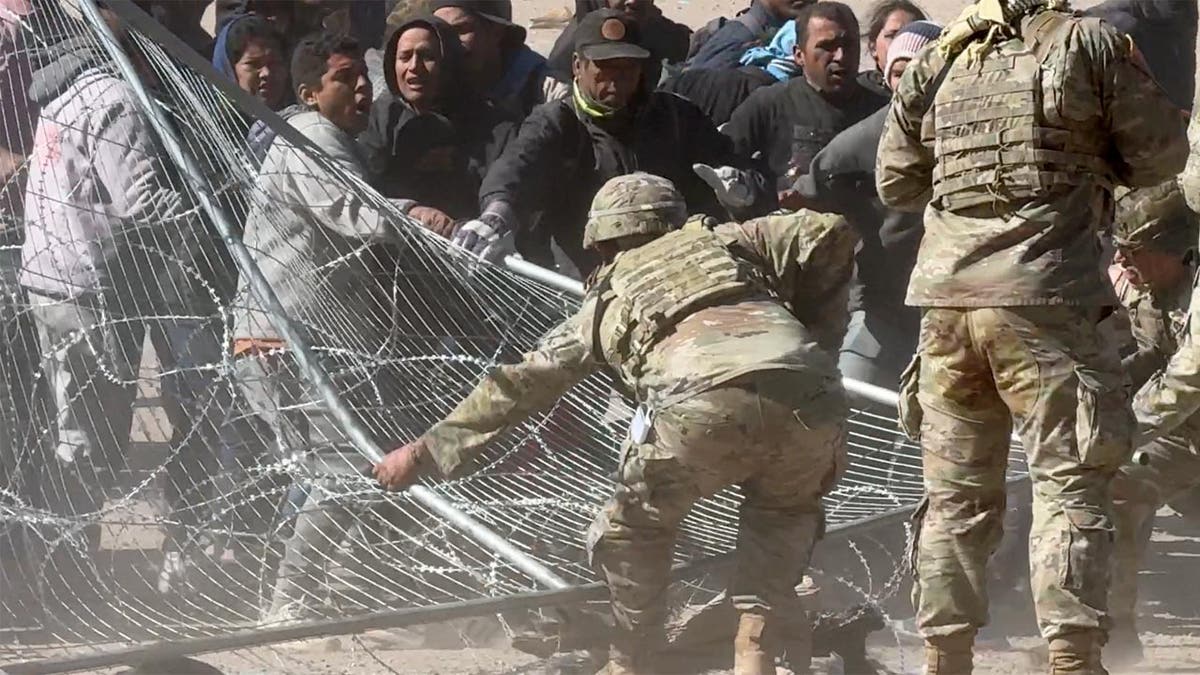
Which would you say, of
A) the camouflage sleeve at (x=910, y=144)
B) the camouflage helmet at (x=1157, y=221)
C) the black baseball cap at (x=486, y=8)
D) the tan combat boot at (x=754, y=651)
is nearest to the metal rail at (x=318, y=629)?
the tan combat boot at (x=754, y=651)

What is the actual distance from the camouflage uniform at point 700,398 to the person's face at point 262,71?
218 cm

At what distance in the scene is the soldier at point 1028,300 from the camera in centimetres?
470

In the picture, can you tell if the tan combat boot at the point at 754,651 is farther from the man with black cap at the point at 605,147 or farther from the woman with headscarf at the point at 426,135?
the woman with headscarf at the point at 426,135

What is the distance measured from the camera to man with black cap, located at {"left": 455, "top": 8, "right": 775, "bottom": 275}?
23.2ft

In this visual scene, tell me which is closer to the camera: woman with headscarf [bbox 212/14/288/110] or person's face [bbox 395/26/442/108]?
person's face [bbox 395/26/442/108]

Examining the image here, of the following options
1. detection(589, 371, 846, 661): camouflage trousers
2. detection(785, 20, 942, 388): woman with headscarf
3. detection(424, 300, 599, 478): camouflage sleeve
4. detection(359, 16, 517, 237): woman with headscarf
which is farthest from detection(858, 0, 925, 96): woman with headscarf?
detection(589, 371, 846, 661): camouflage trousers

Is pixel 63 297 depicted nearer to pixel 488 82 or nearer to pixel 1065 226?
pixel 488 82

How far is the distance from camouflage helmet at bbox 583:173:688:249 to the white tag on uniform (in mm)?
458

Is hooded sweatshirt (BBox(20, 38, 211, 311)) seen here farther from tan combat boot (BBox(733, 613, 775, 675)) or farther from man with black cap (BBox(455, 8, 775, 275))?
tan combat boot (BBox(733, 613, 775, 675))

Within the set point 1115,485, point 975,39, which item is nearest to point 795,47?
point 1115,485

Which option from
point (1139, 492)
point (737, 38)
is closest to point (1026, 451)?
point (1139, 492)

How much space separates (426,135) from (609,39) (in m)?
0.73

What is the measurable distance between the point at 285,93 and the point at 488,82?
73 cm

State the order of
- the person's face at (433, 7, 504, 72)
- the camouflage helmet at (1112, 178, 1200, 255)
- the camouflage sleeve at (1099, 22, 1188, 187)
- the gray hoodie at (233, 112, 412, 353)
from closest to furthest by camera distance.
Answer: the camouflage sleeve at (1099, 22, 1188, 187), the camouflage helmet at (1112, 178, 1200, 255), the gray hoodie at (233, 112, 412, 353), the person's face at (433, 7, 504, 72)
